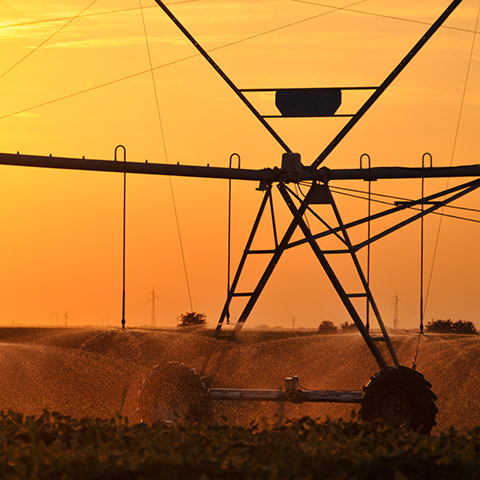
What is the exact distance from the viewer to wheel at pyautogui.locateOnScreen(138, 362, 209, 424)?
14.5 metres

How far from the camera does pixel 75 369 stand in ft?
70.3

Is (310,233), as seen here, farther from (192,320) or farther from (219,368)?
(192,320)

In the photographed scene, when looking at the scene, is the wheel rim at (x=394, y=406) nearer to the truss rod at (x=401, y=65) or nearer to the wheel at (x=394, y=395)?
the wheel at (x=394, y=395)

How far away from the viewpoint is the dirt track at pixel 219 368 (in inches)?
690

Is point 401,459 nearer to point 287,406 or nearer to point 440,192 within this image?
point 440,192

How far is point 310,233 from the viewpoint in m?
15.2

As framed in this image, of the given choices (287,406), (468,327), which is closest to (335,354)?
(287,406)

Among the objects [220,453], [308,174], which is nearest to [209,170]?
[308,174]

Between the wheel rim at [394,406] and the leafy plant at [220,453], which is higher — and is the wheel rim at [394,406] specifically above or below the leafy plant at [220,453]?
below

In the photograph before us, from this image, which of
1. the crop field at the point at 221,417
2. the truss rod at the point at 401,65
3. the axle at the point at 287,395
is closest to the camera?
the crop field at the point at 221,417

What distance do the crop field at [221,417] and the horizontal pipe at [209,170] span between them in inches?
126

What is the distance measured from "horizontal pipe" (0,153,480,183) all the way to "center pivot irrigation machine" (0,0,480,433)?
0.06 ft

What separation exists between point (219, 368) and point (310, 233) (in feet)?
9.58

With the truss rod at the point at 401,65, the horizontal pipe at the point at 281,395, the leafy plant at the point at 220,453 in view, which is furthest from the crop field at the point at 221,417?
the truss rod at the point at 401,65
